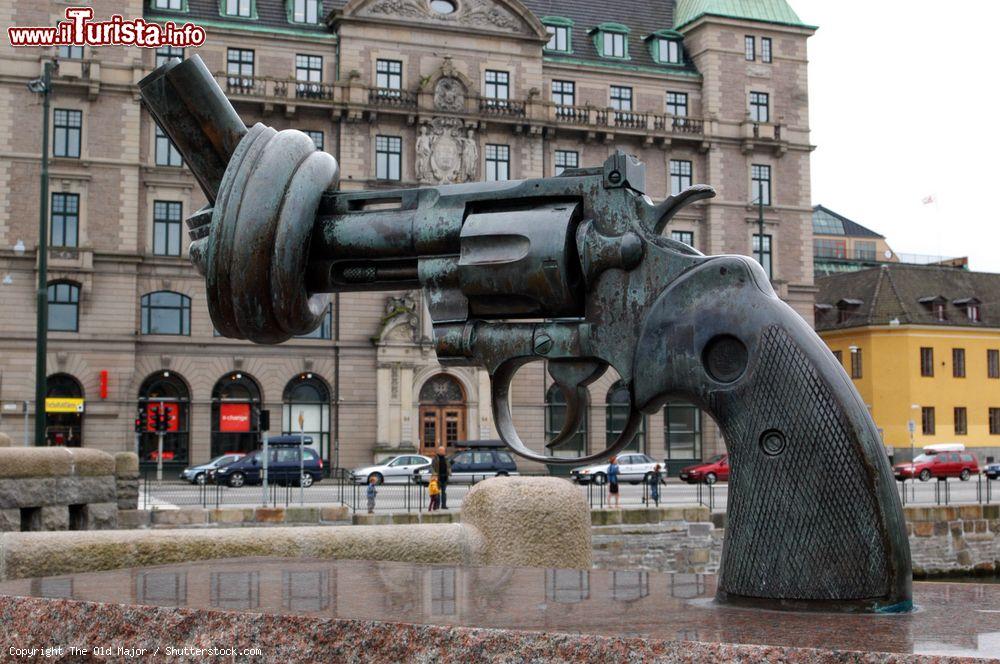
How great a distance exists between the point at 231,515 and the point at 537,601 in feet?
57.2

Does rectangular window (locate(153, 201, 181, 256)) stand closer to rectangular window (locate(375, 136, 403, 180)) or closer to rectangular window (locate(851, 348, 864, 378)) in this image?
rectangular window (locate(375, 136, 403, 180))

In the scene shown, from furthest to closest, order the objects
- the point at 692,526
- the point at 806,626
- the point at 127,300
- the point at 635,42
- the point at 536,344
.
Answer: the point at 635,42
the point at 127,300
the point at 692,526
the point at 536,344
the point at 806,626

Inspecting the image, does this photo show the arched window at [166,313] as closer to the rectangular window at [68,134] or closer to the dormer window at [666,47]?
the rectangular window at [68,134]

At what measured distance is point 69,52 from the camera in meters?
42.4

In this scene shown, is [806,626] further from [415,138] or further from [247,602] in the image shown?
[415,138]

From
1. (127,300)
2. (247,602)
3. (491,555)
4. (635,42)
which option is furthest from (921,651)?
(635,42)

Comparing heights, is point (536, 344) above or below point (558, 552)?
above

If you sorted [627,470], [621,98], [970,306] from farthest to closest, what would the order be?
1. [970,306]
2. [621,98]
3. [627,470]

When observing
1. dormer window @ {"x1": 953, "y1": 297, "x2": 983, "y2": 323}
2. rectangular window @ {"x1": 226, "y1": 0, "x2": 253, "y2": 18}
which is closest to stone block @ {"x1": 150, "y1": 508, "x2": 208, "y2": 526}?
rectangular window @ {"x1": 226, "y1": 0, "x2": 253, "y2": 18}

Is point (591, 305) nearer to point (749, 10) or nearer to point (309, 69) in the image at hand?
point (309, 69)

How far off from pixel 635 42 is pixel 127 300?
24.7 meters

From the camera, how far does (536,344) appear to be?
5238 millimetres

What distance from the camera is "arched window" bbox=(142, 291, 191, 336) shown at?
43281mm

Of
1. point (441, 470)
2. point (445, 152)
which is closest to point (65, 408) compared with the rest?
point (445, 152)
